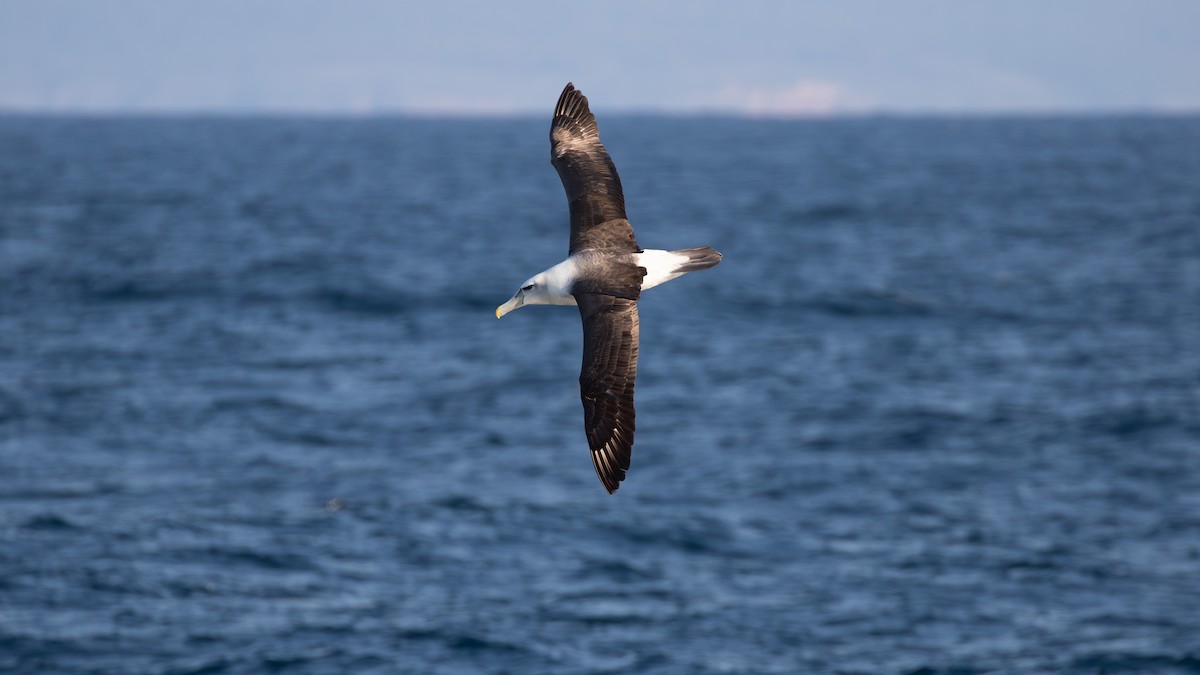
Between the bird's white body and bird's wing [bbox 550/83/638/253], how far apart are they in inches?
12.9

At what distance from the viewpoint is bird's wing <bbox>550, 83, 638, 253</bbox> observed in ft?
42.2

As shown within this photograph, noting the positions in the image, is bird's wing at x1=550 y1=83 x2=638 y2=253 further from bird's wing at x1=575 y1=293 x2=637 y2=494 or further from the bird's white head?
bird's wing at x1=575 y1=293 x2=637 y2=494

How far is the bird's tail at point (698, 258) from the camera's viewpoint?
12.3m

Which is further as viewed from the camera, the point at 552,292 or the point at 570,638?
the point at 570,638

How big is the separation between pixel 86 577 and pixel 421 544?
20.6 feet

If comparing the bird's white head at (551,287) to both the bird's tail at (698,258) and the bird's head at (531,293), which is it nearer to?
the bird's head at (531,293)

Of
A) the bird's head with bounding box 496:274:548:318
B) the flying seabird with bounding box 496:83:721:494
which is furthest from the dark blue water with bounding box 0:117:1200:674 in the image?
the flying seabird with bounding box 496:83:721:494

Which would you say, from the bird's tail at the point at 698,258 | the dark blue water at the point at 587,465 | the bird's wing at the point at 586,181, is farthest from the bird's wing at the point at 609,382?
the dark blue water at the point at 587,465

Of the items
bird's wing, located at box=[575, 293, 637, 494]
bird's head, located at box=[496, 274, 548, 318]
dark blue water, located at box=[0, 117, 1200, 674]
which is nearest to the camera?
bird's wing, located at box=[575, 293, 637, 494]

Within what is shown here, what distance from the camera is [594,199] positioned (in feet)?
43.0

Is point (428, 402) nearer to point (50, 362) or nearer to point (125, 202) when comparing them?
point (50, 362)

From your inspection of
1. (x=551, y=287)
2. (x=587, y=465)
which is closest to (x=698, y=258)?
(x=551, y=287)

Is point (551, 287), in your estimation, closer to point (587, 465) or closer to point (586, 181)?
point (586, 181)

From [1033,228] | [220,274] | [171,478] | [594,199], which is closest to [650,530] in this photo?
[171,478]
